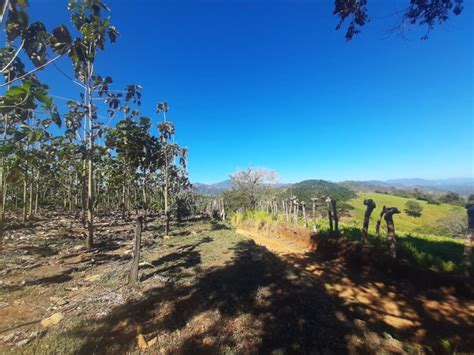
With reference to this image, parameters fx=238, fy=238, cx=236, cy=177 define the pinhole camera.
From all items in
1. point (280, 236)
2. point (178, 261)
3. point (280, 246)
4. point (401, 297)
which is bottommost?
point (401, 297)

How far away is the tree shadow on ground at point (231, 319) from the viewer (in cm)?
341

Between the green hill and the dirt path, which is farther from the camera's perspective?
the green hill

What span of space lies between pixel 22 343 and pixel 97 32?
5.60 meters

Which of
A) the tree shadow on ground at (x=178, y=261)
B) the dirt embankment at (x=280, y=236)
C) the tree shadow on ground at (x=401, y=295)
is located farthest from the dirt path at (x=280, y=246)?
the tree shadow on ground at (x=178, y=261)

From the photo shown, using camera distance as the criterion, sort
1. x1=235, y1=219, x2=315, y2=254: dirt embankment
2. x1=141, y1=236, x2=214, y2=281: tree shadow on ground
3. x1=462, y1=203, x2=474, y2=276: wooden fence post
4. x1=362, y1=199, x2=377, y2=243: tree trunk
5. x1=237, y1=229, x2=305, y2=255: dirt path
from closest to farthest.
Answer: x1=462, y1=203, x2=474, y2=276: wooden fence post → x1=141, y1=236, x2=214, y2=281: tree shadow on ground → x1=362, y1=199, x2=377, y2=243: tree trunk → x1=237, y1=229, x2=305, y2=255: dirt path → x1=235, y1=219, x2=315, y2=254: dirt embankment

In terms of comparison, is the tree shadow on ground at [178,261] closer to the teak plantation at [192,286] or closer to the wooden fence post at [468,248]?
the teak plantation at [192,286]

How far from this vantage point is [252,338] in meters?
3.55

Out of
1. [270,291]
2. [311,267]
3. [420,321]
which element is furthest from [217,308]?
[311,267]

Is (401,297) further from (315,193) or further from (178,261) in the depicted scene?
(315,193)

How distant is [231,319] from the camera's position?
4074 millimetres

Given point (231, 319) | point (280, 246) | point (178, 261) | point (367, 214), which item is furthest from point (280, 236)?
point (231, 319)

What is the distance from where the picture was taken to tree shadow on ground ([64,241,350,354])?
341 centimetres

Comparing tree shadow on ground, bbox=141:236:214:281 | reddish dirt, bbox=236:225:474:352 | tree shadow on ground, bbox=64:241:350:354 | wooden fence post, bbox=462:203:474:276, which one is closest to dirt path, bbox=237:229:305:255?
reddish dirt, bbox=236:225:474:352

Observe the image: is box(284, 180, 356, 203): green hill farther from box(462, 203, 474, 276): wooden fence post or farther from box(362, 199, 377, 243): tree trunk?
box(462, 203, 474, 276): wooden fence post
